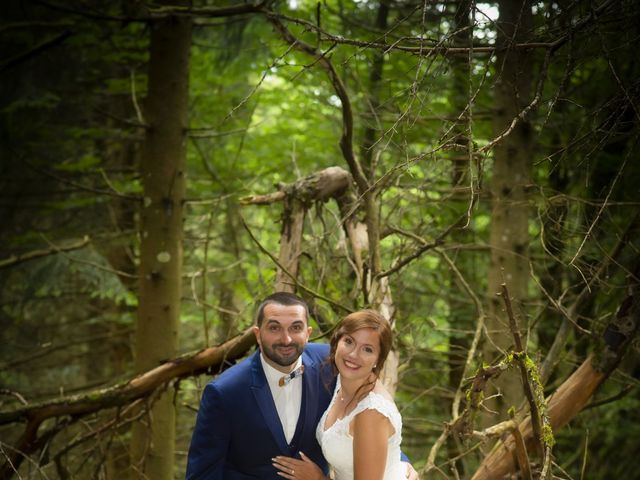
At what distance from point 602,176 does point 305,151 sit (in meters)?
3.53

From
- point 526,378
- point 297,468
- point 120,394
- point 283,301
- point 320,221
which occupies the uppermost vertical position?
point 320,221

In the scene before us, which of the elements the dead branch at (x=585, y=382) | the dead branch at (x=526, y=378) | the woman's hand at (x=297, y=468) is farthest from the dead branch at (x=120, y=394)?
the dead branch at (x=526, y=378)

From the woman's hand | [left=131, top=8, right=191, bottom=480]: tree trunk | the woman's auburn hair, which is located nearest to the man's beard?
the woman's auburn hair

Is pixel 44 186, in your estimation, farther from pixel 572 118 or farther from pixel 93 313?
pixel 572 118

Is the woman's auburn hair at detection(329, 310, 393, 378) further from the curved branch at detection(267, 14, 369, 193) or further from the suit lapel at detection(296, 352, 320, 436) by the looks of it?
the curved branch at detection(267, 14, 369, 193)

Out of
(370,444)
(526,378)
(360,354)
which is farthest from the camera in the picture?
(360,354)

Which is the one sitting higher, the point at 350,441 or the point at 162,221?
the point at 162,221

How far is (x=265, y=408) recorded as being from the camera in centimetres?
327

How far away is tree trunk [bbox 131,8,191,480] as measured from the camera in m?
5.28

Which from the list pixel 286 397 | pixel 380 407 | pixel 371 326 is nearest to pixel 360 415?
pixel 380 407

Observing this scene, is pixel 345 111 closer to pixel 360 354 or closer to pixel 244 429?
pixel 360 354

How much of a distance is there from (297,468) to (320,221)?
7.57ft

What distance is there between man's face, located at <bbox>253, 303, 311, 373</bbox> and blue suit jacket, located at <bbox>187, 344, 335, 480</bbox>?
0.41 feet

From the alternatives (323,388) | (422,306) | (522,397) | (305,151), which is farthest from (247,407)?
(305,151)
